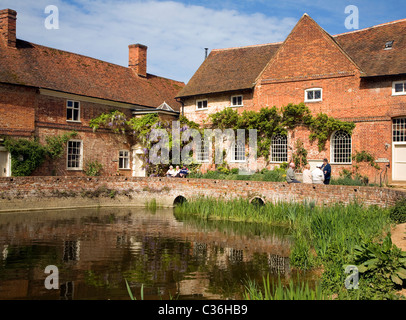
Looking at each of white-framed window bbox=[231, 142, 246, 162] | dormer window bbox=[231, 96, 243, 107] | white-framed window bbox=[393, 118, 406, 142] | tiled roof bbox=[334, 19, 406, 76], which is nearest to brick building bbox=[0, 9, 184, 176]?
dormer window bbox=[231, 96, 243, 107]

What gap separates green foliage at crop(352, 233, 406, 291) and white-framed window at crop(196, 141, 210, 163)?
2020 centimetres

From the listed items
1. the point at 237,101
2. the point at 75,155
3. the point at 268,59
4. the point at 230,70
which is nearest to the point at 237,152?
the point at 237,101

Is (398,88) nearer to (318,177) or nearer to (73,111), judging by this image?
(318,177)

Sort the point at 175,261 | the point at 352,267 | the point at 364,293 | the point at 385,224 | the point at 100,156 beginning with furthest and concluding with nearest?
the point at 100,156 → the point at 385,224 → the point at 175,261 → the point at 352,267 → the point at 364,293

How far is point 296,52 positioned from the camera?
79.4ft

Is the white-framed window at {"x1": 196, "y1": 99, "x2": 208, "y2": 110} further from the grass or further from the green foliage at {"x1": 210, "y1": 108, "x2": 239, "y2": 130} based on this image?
the grass

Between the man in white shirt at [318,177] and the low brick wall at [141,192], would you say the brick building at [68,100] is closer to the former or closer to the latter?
the low brick wall at [141,192]

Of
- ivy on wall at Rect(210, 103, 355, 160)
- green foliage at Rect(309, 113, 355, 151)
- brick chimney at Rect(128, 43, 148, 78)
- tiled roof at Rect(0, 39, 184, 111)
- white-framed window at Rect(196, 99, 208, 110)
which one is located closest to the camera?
green foliage at Rect(309, 113, 355, 151)

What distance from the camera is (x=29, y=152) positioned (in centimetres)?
2253

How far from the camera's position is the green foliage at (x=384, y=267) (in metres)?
6.85

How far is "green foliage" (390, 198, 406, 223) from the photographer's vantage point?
11758 millimetres
